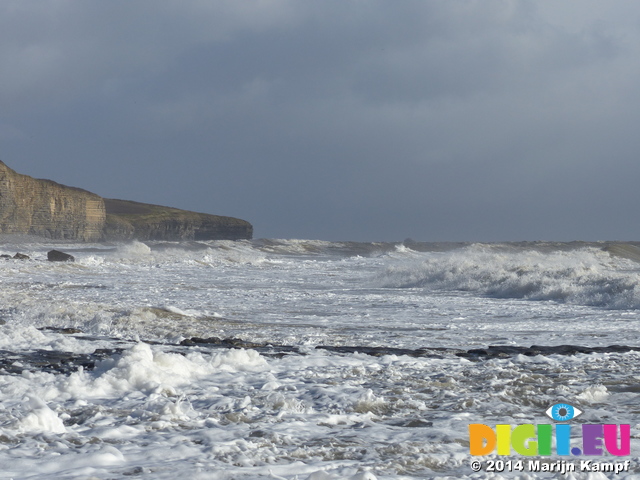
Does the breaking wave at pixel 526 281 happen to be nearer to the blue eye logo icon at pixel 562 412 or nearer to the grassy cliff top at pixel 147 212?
the blue eye logo icon at pixel 562 412

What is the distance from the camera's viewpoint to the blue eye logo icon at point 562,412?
565 centimetres

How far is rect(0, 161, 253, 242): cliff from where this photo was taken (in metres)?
65.1

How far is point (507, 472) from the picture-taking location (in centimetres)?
427

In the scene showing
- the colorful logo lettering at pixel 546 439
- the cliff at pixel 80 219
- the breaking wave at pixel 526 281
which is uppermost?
the cliff at pixel 80 219

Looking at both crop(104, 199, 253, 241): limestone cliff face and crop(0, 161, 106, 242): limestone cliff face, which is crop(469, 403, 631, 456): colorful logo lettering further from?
crop(104, 199, 253, 241): limestone cliff face

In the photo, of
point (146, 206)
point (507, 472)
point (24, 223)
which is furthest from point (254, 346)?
point (146, 206)

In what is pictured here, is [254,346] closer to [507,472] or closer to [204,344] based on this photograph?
[204,344]

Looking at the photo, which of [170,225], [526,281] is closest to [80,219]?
[170,225]

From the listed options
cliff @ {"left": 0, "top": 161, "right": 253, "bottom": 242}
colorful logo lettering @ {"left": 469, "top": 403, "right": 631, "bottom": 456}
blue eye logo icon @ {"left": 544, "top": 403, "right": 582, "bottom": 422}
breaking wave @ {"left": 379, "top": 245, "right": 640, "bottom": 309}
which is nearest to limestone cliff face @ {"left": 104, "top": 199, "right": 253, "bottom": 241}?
cliff @ {"left": 0, "top": 161, "right": 253, "bottom": 242}

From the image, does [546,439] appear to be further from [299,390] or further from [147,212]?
[147,212]

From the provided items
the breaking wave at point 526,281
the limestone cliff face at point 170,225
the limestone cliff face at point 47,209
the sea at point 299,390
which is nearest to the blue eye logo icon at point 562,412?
the sea at point 299,390

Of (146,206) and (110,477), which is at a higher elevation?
(146,206)

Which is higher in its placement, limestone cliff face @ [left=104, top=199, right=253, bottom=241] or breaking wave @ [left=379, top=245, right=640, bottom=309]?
limestone cliff face @ [left=104, top=199, right=253, bottom=241]

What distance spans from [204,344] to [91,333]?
7.97 ft
